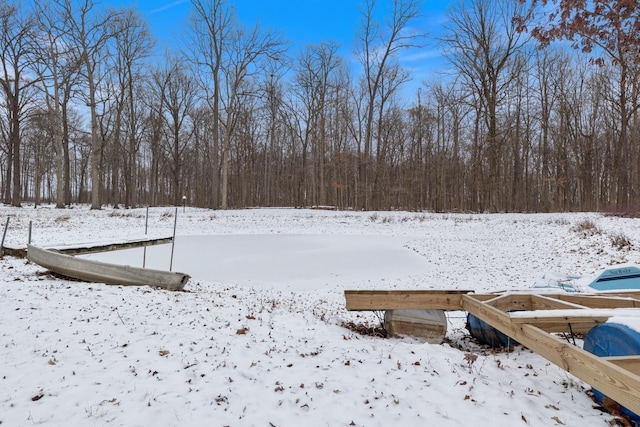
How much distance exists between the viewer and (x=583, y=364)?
2713mm

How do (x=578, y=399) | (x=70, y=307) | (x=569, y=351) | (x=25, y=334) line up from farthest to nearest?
1. (x=70, y=307)
2. (x=25, y=334)
3. (x=578, y=399)
4. (x=569, y=351)

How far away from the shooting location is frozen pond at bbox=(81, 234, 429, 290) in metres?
9.94

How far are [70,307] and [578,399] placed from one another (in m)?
6.03

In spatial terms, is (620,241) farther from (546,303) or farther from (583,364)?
(583,364)

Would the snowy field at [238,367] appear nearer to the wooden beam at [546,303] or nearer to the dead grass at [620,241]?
the wooden beam at [546,303]

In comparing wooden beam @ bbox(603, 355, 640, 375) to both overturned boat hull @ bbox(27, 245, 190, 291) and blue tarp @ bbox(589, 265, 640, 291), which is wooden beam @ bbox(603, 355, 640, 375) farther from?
overturned boat hull @ bbox(27, 245, 190, 291)

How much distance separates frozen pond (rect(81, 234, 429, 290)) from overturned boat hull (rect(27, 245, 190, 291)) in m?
2.76

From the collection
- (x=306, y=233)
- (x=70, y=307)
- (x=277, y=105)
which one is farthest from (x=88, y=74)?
(x=70, y=307)

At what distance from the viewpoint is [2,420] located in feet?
8.36

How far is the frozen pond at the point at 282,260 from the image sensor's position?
994cm

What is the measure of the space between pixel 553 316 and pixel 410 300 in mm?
1790

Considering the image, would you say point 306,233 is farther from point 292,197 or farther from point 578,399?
point 292,197

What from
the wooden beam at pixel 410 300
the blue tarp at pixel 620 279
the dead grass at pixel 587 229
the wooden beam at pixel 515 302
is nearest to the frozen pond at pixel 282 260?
the wooden beam at pixel 410 300

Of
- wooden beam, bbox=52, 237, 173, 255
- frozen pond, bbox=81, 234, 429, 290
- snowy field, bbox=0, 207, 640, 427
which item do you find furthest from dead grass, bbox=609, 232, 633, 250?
wooden beam, bbox=52, 237, 173, 255
